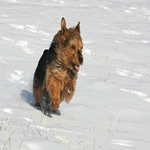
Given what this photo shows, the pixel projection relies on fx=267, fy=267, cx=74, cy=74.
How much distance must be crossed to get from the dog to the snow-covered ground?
33cm

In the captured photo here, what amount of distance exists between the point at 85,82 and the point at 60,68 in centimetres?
210

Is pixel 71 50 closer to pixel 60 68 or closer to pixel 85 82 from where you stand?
pixel 60 68

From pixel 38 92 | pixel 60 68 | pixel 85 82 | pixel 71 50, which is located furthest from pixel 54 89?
pixel 85 82

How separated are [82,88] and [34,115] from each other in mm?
2229

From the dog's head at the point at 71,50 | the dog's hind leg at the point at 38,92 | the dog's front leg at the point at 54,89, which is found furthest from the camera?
the dog's hind leg at the point at 38,92

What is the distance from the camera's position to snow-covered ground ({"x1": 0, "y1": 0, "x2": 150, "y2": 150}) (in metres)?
3.21

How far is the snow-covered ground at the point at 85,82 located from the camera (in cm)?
321

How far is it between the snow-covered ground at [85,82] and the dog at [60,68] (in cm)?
33

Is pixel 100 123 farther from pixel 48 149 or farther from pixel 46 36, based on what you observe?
pixel 46 36

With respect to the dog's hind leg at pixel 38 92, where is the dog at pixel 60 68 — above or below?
above

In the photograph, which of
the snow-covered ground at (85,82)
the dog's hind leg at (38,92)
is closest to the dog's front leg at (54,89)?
the snow-covered ground at (85,82)

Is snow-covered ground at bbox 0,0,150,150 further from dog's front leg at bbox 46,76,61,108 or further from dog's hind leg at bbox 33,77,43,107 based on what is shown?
dog's front leg at bbox 46,76,61,108

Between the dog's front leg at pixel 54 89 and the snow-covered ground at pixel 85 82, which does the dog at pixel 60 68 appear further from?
the snow-covered ground at pixel 85 82

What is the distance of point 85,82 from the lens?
6.50m
